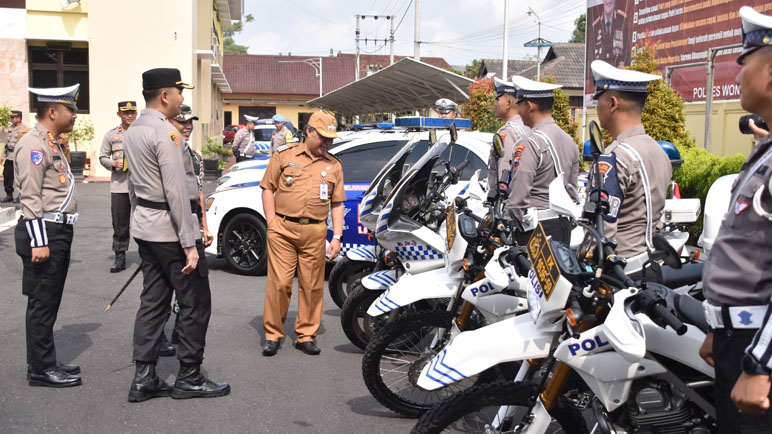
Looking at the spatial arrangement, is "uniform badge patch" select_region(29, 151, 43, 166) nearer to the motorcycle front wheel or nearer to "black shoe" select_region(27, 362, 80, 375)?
"black shoe" select_region(27, 362, 80, 375)

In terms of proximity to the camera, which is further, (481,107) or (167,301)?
(481,107)

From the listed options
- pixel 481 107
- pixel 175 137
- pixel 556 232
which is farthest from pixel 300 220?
pixel 481 107

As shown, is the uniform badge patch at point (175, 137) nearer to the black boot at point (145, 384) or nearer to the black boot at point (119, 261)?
the black boot at point (145, 384)

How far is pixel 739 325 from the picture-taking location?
8.03 feet

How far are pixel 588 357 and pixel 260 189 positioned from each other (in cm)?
675

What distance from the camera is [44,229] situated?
5.16 m

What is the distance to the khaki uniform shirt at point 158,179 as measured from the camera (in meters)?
4.80

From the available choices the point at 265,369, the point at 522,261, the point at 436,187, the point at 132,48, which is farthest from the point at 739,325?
the point at 132,48

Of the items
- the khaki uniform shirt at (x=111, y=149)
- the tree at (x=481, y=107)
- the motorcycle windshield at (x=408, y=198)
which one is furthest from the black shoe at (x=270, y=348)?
the tree at (x=481, y=107)

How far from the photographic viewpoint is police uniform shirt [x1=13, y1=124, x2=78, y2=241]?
5.14 meters

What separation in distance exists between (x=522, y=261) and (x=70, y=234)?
10.9ft

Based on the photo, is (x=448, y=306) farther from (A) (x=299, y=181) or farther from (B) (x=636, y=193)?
(A) (x=299, y=181)


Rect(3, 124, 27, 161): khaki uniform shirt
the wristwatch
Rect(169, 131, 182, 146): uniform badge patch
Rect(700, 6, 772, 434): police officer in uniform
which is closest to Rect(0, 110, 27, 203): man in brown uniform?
Rect(3, 124, 27, 161): khaki uniform shirt

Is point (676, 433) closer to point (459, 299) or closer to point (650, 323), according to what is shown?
point (650, 323)
